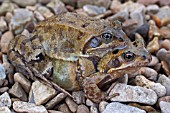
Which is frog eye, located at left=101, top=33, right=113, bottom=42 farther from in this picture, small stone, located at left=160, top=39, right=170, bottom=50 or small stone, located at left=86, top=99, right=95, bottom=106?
small stone, located at left=160, top=39, right=170, bottom=50

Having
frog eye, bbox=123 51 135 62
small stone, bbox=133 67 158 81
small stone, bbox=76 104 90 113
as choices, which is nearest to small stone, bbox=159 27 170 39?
small stone, bbox=133 67 158 81

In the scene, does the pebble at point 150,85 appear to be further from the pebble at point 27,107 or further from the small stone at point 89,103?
the pebble at point 27,107

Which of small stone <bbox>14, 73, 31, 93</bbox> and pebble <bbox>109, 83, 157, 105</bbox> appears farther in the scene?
small stone <bbox>14, 73, 31, 93</bbox>

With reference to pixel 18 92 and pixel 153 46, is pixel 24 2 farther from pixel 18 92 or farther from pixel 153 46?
pixel 153 46

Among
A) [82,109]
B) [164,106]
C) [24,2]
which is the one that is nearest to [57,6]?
[24,2]

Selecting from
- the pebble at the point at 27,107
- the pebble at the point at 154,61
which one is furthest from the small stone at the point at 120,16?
the pebble at the point at 27,107

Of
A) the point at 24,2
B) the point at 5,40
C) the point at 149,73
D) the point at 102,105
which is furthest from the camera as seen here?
the point at 24,2

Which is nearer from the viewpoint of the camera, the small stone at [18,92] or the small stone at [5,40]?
the small stone at [18,92]
